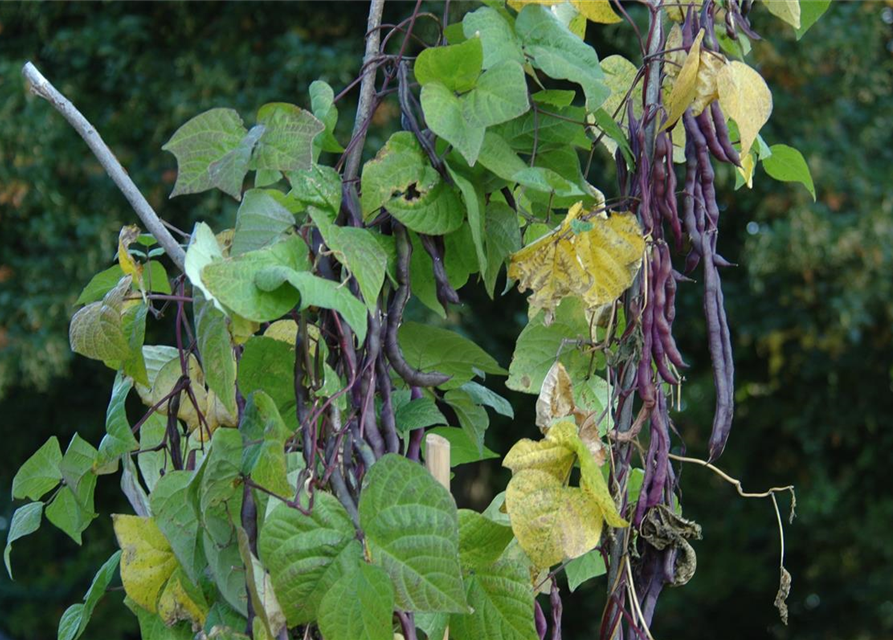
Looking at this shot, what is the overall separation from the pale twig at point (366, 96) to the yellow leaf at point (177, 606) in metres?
0.26

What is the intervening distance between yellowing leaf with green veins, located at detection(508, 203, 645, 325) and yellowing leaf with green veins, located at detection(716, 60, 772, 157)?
83 millimetres

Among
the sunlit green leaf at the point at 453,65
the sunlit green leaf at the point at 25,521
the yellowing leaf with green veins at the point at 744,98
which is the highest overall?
the sunlit green leaf at the point at 453,65

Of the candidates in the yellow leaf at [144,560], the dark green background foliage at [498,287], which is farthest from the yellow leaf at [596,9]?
the dark green background foliage at [498,287]

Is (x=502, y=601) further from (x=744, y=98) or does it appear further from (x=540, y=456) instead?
(x=744, y=98)

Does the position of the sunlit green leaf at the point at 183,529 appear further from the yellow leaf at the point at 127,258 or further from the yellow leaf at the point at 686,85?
the yellow leaf at the point at 686,85

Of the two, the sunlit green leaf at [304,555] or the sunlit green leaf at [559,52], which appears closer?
the sunlit green leaf at [304,555]

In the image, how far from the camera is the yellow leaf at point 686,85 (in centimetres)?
58

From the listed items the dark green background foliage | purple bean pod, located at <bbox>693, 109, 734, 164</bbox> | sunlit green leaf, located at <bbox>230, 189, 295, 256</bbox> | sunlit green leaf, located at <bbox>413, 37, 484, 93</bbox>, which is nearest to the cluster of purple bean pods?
purple bean pod, located at <bbox>693, 109, 734, 164</bbox>

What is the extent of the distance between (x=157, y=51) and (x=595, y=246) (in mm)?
2534

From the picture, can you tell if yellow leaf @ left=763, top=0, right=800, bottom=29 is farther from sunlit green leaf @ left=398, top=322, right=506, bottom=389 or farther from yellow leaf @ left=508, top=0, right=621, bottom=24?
sunlit green leaf @ left=398, top=322, right=506, bottom=389

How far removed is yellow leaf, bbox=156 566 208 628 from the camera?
2.02 ft

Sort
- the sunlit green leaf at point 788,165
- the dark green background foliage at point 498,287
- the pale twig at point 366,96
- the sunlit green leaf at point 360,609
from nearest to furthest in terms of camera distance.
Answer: the sunlit green leaf at point 360,609, the pale twig at point 366,96, the sunlit green leaf at point 788,165, the dark green background foliage at point 498,287

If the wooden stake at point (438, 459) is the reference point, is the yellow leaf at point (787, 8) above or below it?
above

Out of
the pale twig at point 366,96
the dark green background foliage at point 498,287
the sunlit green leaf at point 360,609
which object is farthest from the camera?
the dark green background foliage at point 498,287
